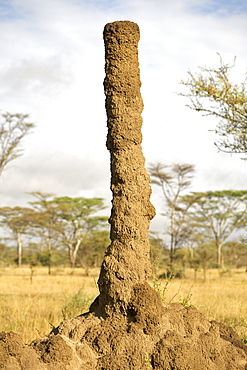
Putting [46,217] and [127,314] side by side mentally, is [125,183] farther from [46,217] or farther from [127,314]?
[46,217]

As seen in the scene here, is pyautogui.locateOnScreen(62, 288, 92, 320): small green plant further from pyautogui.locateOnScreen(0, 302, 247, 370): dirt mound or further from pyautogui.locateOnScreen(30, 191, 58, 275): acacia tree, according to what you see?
pyautogui.locateOnScreen(30, 191, 58, 275): acacia tree

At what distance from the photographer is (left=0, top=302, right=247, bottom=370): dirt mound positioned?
3.67m

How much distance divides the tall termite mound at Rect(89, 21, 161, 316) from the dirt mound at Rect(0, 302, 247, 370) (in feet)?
0.58

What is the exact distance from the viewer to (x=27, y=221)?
1271 inches

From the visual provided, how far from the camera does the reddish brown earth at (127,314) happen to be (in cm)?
379

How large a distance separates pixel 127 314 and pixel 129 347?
12.7 inches

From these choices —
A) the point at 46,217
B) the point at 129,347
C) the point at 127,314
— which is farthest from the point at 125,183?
the point at 46,217

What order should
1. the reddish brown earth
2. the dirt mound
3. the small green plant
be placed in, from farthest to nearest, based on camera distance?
the small green plant
the reddish brown earth
the dirt mound

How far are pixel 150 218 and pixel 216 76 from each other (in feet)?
17.9

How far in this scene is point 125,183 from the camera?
14.5ft

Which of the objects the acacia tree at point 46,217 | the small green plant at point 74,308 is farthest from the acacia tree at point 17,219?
the small green plant at point 74,308

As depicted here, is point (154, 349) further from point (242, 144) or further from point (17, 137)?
point (17, 137)

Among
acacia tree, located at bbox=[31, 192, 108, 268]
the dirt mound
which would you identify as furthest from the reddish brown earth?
acacia tree, located at bbox=[31, 192, 108, 268]

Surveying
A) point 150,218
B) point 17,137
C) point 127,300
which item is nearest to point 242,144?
point 150,218
